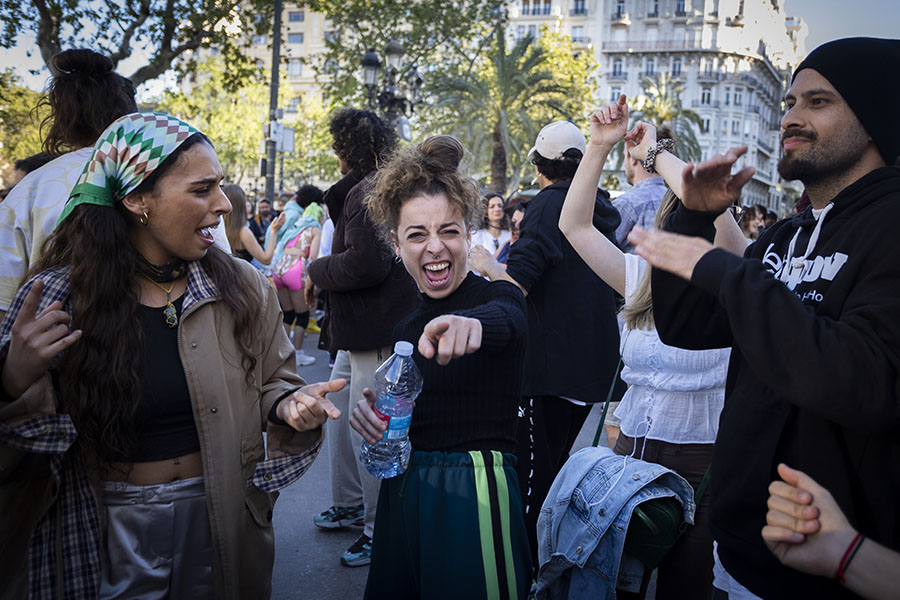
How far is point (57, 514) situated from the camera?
2119 millimetres

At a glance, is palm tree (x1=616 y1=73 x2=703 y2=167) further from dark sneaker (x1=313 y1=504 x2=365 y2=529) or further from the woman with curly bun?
the woman with curly bun

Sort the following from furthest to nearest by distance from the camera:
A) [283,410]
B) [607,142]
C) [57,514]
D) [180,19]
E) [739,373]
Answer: [180,19]
[607,142]
[283,410]
[57,514]
[739,373]

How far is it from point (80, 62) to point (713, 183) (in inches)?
108

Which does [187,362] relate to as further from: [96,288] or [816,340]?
[816,340]

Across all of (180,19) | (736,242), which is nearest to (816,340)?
(736,242)

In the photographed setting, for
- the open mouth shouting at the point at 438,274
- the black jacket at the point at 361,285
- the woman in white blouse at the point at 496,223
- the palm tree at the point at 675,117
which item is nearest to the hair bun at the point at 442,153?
the open mouth shouting at the point at 438,274

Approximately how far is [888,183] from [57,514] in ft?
8.03

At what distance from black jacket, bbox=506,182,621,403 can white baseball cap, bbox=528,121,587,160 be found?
185mm

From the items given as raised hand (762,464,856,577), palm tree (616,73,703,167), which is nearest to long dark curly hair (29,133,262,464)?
raised hand (762,464,856,577)

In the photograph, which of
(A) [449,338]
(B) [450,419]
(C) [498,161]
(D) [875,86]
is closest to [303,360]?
(B) [450,419]

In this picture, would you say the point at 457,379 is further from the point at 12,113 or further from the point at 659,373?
the point at 12,113

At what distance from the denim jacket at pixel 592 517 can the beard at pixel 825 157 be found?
1.11 m

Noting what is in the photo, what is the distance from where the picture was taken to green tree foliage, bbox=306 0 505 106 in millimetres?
23672

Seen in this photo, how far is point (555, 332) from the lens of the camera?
12.0 feet
